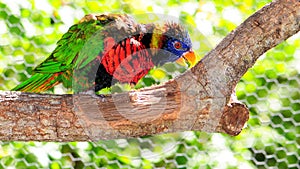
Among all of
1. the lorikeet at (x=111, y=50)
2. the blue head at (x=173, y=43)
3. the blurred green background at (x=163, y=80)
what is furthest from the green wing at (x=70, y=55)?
the blurred green background at (x=163, y=80)

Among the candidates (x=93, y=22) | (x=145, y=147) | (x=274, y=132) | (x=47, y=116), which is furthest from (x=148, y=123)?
(x=274, y=132)

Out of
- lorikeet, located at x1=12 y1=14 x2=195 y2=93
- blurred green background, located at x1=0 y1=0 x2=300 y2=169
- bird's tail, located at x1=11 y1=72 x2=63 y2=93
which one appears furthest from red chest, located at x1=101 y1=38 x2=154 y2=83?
blurred green background, located at x1=0 y1=0 x2=300 y2=169

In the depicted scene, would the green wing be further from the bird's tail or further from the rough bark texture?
the rough bark texture

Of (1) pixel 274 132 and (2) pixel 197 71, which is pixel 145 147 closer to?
(1) pixel 274 132

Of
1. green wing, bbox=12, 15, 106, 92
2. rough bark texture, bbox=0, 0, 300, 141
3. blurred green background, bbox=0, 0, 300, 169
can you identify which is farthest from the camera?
blurred green background, bbox=0, 0, 300, 169

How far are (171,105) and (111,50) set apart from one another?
23 cm

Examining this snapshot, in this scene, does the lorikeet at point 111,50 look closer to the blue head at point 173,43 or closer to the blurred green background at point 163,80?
the blue head at point 173,43

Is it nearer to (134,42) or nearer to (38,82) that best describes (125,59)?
(134,42)

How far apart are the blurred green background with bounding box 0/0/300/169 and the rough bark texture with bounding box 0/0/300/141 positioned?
0.70 meters

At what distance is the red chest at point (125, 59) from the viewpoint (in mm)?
1292

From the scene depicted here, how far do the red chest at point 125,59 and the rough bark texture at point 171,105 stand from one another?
158 mm

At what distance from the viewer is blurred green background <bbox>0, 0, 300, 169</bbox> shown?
1.94m

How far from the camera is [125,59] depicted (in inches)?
51.9

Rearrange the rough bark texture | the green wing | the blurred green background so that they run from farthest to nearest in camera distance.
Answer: the blurred green background, the green wing, the rough bark texture
